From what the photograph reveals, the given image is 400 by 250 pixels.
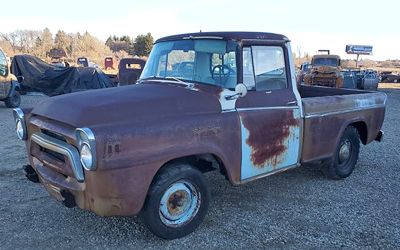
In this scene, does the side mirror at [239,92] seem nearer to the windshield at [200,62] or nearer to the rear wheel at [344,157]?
the windshield at [200,62]

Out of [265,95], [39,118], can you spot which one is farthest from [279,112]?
[39,118]

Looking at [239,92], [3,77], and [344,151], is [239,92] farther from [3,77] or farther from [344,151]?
[3,77]

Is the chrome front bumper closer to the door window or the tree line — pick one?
the door window

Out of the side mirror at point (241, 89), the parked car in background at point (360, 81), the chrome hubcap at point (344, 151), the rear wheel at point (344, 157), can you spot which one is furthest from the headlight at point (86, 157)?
the parked car in background at point (360, 81)

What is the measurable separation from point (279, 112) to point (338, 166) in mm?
1881

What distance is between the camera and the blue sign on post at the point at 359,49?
54938 millimetres

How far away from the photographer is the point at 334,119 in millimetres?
5500

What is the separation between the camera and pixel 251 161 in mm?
4375

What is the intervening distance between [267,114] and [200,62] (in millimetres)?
954

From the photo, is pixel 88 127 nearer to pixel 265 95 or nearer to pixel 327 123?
pixel 265 95

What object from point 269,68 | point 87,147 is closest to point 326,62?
point 269,68

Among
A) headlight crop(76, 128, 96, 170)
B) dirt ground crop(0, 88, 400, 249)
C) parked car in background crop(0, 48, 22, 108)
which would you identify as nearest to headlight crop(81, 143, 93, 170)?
headlight crop(76, 128, 96, 170)

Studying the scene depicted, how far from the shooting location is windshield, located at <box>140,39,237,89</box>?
Answer: 4.36m

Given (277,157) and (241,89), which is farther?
(277,157)
